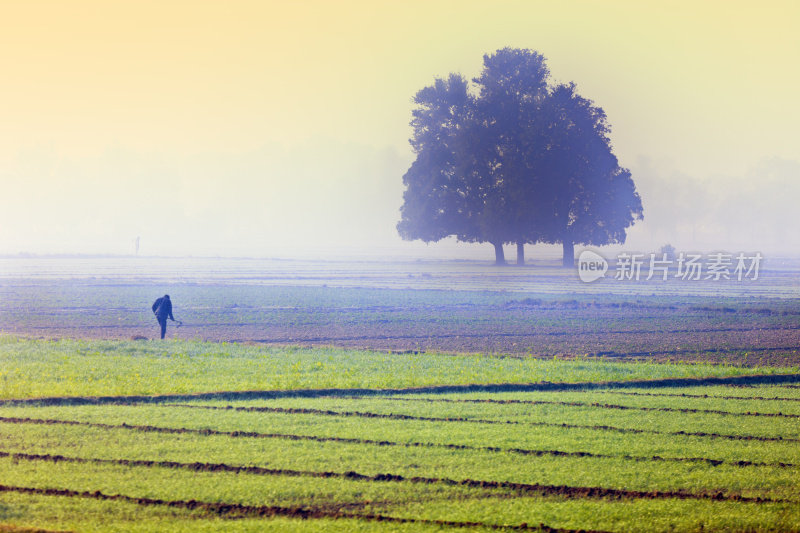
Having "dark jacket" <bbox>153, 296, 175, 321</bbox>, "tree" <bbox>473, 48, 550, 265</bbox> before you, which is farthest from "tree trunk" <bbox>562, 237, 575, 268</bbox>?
"dark jacket" <bbox>153, 296, 175, 321</bbox>

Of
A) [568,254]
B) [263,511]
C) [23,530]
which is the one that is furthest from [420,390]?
[568,254]

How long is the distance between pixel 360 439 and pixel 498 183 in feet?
169

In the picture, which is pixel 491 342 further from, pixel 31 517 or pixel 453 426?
pixel 31 517

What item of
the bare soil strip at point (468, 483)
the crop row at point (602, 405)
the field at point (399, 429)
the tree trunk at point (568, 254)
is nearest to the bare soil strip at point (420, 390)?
the field at point (399, 429)

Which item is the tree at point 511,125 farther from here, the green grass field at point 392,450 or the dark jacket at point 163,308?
the green grass field at point 392,450

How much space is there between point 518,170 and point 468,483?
5189 cm

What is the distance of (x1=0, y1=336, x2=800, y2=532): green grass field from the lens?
263 inches

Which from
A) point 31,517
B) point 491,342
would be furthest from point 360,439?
point 491,342

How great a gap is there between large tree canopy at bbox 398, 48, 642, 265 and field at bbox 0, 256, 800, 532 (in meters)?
35.4

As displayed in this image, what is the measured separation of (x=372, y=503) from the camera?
6.96 meters

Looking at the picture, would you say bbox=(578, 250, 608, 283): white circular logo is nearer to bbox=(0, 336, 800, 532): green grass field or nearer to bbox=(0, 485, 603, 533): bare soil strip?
bbox=(0, 336, 800, 532): green grass field

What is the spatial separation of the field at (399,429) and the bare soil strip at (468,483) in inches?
1.2

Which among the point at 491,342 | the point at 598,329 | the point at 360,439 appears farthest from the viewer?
the point at 598,329

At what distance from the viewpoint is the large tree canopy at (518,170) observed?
5781 cm
